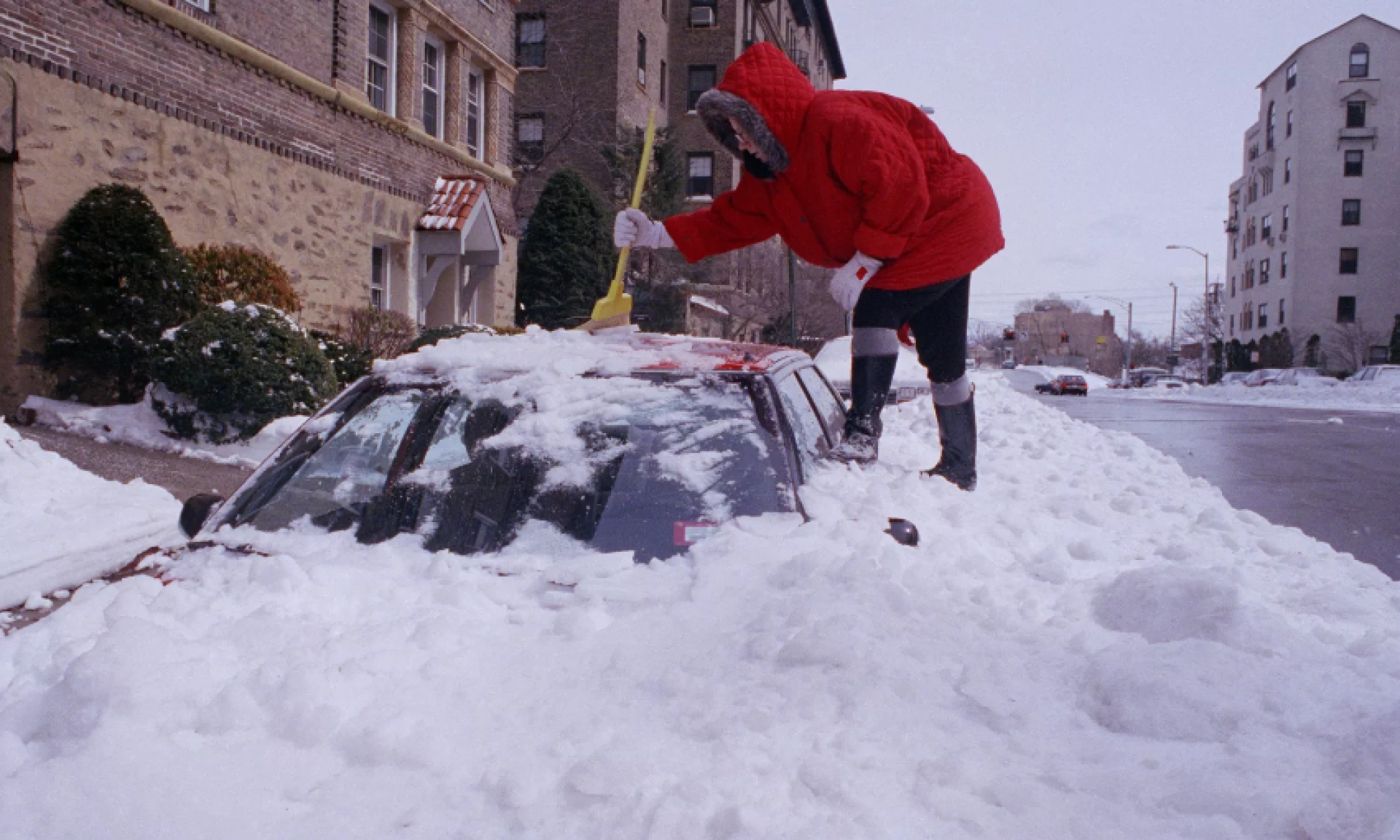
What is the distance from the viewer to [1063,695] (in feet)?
6.98

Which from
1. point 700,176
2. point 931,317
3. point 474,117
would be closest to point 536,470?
point 931,317

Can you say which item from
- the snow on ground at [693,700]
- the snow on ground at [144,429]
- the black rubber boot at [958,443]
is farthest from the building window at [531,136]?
the snow on ground at [693,700]

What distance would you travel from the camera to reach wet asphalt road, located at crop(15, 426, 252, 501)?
707 centimetres

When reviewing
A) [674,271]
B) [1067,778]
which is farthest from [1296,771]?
[674,271]

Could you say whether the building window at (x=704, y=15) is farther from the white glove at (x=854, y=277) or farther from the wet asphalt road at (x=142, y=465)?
the white glove at (x=854, y=277)

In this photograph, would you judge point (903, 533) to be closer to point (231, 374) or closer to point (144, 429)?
point (231, 374)

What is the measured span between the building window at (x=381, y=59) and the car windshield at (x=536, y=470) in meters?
12.6

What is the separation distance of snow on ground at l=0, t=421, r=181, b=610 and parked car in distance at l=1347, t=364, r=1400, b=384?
3626 cm

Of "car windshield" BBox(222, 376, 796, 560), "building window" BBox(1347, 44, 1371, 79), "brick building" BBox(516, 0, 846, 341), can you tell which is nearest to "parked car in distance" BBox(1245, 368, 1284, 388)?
"building window" BBox(1347, 44, 1371, 79)

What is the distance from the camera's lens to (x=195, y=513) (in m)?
2.89

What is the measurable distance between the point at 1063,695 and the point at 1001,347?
438 feet

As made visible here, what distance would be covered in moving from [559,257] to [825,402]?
18.0 meters

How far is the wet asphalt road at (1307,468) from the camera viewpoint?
5.70 metres

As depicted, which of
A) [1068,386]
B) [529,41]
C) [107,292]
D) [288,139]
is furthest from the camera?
[1068,386]
